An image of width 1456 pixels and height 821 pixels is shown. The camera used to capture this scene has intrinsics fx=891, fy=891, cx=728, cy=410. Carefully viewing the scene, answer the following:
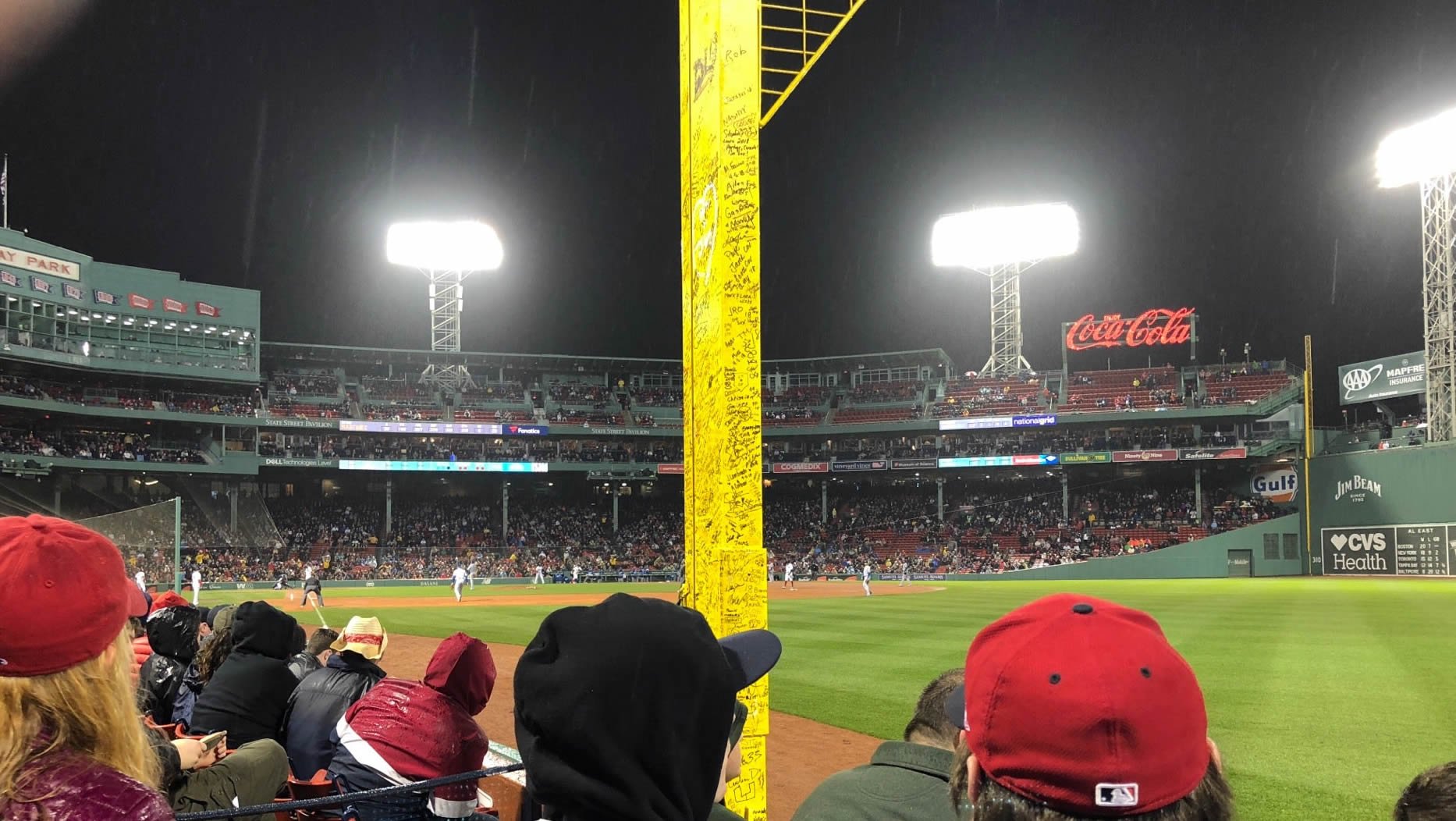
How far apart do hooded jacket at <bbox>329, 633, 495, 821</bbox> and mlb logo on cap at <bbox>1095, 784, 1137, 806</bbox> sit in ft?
8.60

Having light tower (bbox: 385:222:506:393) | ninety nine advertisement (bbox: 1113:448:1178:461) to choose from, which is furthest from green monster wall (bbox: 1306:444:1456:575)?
light tower (bbox: 385:222:506:393)

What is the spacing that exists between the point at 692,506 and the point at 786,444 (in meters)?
55.0

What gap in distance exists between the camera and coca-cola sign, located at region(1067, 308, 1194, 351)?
54.1 m

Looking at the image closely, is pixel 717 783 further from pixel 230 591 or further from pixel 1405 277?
pixel 1405 277

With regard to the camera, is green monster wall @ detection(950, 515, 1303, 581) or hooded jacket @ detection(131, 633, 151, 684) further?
green monster wall @ detection(950, 515, 1303, 581)

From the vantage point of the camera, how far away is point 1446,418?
41.2m

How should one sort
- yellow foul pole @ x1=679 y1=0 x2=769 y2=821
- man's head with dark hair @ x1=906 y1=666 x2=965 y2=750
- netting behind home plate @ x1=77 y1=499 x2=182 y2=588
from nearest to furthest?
man's head with dark hair @ x1=906 y1=666 x2=965 y2=750 → yellow foul pole @ x1=679 y1=0 x2=769 y2=821 → netting behind home plate @ x1=77 y1=499 x2=182 y2=588

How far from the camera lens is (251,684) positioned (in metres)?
4.72

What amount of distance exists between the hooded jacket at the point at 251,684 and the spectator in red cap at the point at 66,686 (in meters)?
3.28

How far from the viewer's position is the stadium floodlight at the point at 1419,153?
38.3 meters

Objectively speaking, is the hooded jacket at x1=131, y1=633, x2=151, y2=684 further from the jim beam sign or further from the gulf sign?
the gulf sign

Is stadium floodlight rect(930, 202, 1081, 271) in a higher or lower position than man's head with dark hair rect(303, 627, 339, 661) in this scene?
higher

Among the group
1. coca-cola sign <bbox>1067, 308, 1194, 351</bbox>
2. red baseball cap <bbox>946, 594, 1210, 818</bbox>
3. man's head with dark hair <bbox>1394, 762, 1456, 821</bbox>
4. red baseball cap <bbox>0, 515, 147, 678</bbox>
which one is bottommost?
man's head with dark hair <bbox>1394, 762, 1456, 821</bbox>

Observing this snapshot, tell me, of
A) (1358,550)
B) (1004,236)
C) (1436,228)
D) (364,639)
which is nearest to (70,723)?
(364,639)
